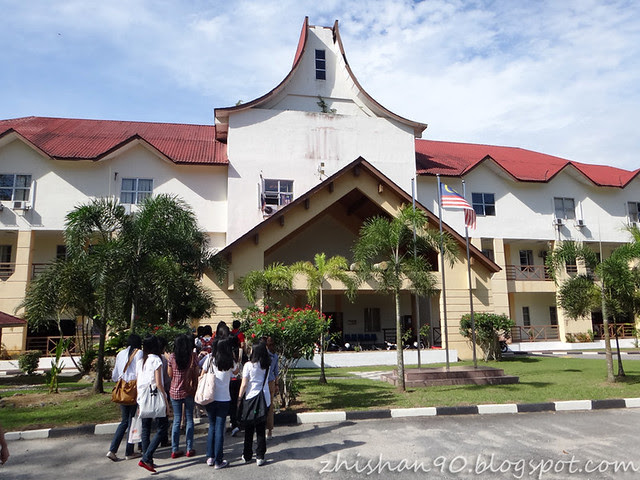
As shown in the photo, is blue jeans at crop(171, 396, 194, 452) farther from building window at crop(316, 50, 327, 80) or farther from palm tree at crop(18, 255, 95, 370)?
building window at crop(316, 50, 327, 80)

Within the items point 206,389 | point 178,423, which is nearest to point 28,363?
point 178,423

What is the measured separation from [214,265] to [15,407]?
7305 mm

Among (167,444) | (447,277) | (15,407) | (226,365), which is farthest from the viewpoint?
(447,277)

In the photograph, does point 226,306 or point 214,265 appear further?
point 226,306

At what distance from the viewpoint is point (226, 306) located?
1759 cm

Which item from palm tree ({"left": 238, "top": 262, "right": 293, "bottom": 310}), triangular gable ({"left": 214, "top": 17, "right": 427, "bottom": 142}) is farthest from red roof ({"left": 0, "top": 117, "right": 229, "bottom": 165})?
palm tree ({"left": 238, "top": 262, "right": 293, "bottom": 310})

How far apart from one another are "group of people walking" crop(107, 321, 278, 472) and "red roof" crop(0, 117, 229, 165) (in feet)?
54.2

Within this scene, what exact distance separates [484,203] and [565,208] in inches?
218

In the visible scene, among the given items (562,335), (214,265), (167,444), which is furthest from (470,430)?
(562,335)

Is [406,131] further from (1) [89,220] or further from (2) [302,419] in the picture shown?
(2) [302,419]

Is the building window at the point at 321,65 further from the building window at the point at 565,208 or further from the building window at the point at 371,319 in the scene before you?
the building window at the point at 565,208

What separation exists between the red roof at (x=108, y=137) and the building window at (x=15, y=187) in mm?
→ 1734

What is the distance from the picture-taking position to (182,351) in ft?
20.4

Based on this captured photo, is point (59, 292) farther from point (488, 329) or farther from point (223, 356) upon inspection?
point (488, 329)
